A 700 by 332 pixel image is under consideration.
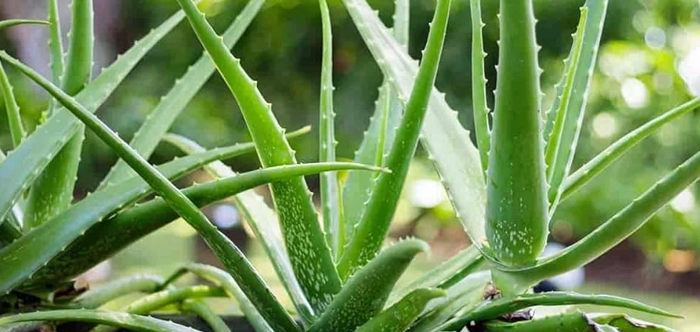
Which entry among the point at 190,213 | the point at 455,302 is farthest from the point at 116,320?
the point at 455,302

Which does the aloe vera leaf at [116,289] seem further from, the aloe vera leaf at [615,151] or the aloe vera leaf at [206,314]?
the aloe vera leaf at [615,151]

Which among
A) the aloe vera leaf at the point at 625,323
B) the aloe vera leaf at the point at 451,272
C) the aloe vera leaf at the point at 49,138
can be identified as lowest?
the aloe vera leaf at the point at 625,323

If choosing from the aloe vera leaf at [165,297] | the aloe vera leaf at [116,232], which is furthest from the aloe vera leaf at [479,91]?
the aloe vera leaf at [165,297]

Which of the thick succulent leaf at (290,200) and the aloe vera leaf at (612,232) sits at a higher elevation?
the thick succulent leaf at (290,200)

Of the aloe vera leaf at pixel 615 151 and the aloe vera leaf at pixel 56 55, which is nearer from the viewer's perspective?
the aloe vera leaf at pixel 615 151

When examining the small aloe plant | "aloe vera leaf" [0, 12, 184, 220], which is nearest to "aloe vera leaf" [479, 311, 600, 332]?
the small aloe plant
